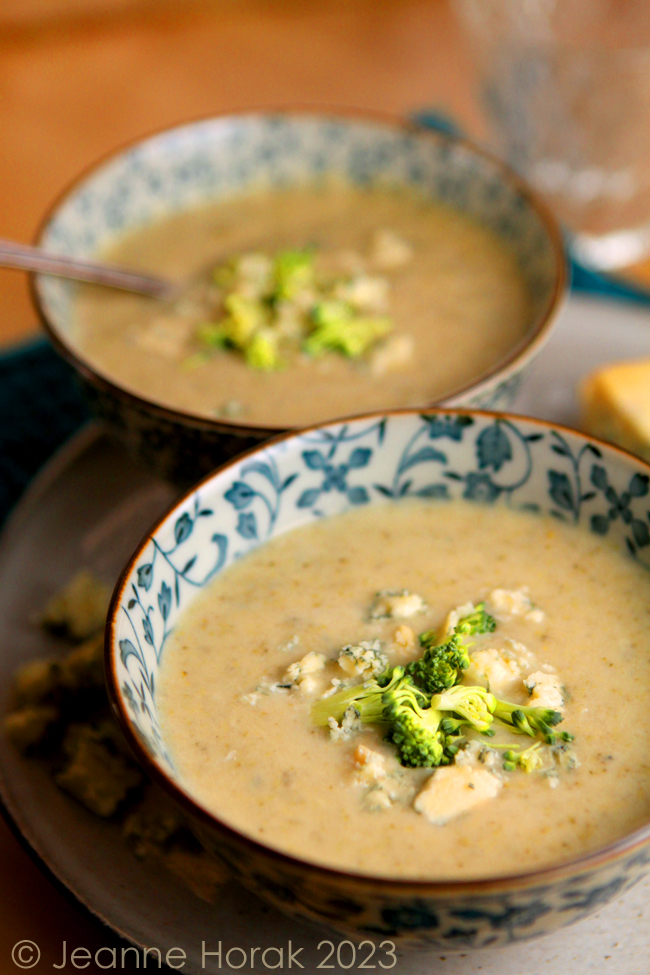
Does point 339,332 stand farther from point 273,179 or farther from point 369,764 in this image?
point 369,764

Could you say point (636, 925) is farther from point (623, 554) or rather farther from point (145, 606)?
point (145, 606)

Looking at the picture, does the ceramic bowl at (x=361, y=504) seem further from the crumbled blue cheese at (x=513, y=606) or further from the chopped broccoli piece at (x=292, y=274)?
the chopped broccoli piece at (x=292, y=274)

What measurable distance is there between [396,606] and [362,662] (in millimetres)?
111

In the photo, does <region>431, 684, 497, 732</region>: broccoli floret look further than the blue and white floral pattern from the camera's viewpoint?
No

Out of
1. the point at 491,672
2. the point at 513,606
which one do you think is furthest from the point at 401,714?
the point at 513,606

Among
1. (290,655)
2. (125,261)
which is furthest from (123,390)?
(125,261)

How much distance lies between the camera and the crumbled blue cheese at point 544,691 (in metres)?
1.18

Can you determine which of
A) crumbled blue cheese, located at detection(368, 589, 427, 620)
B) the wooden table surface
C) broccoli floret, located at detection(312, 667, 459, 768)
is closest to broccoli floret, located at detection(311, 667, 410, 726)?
broccoli floret, located at detection(312, 667, 459, 768)

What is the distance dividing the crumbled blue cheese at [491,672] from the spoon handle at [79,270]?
3.42 feet

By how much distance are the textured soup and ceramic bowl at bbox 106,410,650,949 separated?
27 millimetres

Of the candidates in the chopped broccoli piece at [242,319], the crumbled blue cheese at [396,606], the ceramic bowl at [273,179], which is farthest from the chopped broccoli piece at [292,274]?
the crumbled blue cheese at [396,606]

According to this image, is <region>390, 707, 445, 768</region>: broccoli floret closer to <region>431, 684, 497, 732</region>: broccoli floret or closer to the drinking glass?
<region>431, 684, 497, 732</region>: broccoli floret

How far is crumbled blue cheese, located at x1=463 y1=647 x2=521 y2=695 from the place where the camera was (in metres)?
1.20

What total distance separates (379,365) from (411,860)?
0.93 meters
